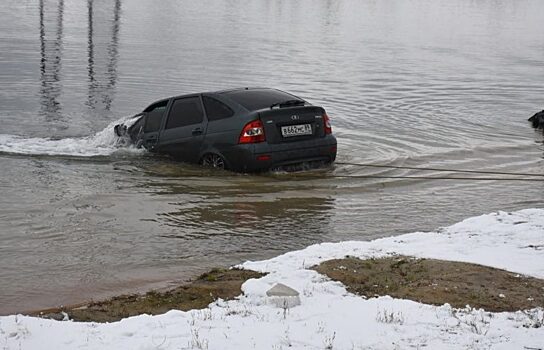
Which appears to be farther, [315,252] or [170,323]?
[315,252]

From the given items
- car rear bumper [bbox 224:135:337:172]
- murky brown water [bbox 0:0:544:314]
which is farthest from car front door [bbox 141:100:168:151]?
car rear bumper [bbox 224:135:337:172]

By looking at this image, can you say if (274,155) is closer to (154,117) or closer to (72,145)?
(154,117)

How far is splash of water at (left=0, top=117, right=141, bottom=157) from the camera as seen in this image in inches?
587

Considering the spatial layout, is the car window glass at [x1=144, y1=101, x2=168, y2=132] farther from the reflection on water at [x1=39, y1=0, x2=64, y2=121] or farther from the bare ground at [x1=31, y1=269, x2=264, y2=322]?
the bare ground at [x1=31, y1=269, x2=264, y2=322]

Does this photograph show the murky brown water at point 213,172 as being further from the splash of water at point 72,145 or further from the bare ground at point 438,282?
the bare ground at point 438,282

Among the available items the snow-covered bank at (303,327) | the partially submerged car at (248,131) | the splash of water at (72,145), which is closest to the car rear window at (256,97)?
the partially submerged car at (248,131)

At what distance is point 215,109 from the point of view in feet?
42.8

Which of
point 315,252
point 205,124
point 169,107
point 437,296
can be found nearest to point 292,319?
point 437,296

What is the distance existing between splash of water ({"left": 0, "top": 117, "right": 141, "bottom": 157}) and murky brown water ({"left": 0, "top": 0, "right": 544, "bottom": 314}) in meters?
0.06

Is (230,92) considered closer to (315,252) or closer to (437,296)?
(315,252)

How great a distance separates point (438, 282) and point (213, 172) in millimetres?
6417

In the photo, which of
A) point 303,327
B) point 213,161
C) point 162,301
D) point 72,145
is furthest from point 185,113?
point 303,327

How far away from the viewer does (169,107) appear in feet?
45.5

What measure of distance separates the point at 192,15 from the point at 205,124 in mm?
55214
